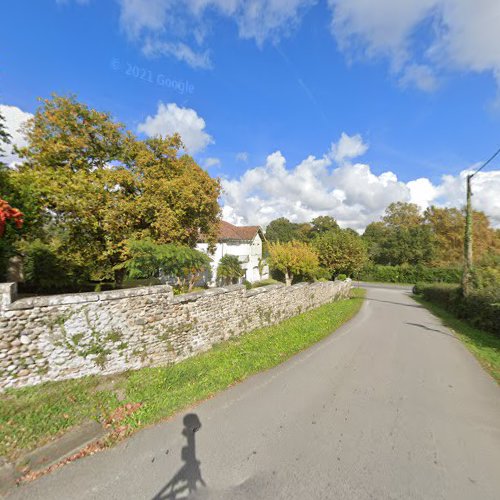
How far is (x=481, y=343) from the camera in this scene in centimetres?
884

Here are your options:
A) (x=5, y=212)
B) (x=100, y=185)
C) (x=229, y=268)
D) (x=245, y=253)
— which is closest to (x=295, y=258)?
A: (x=229, y=268)

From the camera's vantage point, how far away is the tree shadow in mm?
2672

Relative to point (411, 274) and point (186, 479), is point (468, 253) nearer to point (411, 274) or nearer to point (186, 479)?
point (186, 479)

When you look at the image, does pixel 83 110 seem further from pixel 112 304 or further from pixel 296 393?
pixel 296 393

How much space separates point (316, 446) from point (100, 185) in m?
12.1

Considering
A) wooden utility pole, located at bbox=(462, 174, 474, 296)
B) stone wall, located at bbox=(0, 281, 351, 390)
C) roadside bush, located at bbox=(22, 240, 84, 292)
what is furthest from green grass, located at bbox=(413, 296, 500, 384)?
roadside bush, located at bbox=(22, 240, 84, 292)

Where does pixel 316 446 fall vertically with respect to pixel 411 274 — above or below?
below

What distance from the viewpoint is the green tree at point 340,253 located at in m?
20.1

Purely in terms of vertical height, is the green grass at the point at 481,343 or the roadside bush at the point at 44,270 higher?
the roadside bush at the point at 44,270

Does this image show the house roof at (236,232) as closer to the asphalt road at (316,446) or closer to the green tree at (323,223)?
the asphalt road at (316,446)

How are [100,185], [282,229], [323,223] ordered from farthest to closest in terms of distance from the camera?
[282,229], [323,223], [100,185]

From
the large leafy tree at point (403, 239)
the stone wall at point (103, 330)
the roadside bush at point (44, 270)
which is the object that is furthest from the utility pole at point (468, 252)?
the large leafy tree at point (403, 239)

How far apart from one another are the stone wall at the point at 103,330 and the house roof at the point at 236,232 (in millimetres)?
19128

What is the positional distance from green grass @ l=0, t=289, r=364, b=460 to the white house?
59.3 feet
